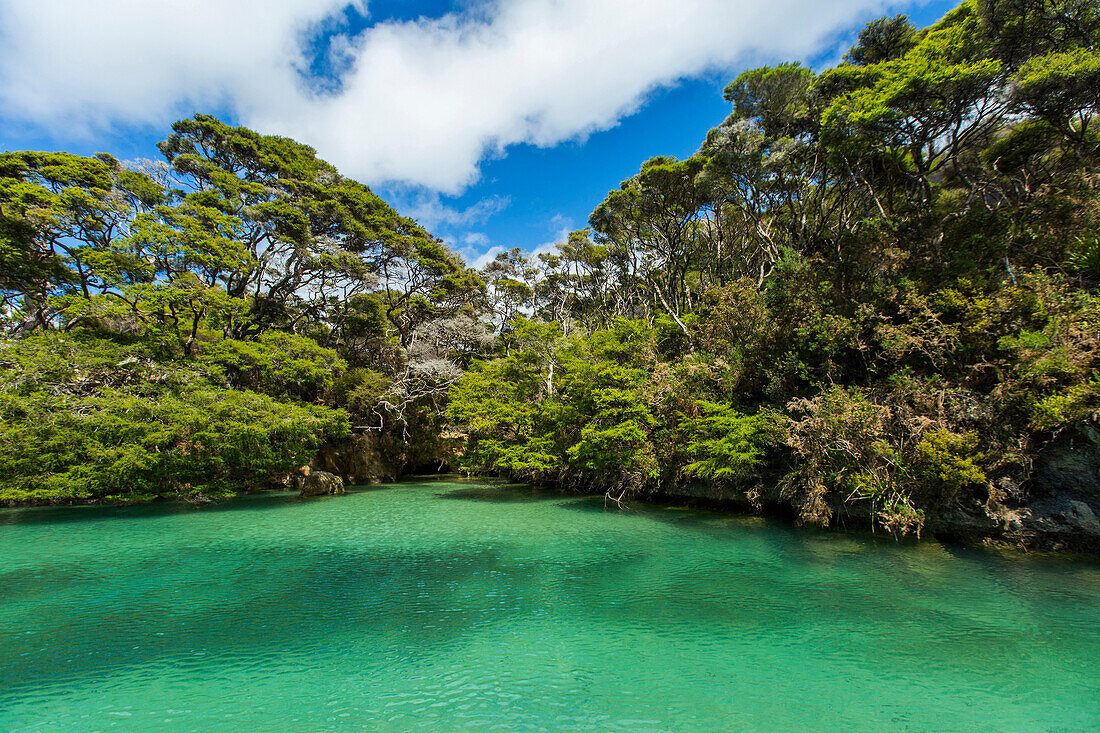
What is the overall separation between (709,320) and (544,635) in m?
14.7

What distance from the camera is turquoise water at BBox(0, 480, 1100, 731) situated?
4.26 metres

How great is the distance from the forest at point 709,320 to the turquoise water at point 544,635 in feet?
9.33

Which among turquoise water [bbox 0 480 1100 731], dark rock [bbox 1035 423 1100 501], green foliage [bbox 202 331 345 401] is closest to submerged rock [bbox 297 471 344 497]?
green foliage [bbox 202 331 345 401]

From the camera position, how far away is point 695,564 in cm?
920

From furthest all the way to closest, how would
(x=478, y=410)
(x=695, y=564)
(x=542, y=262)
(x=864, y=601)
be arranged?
(x=542, y=262) → (x=478, y=410) → (x=695, y=564) → (x=864, y=601)

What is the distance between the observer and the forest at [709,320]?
10586 millimetres

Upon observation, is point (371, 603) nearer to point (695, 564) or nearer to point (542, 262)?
point (695, 564)

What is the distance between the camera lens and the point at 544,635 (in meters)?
6.04

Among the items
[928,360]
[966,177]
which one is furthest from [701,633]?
[966,177]

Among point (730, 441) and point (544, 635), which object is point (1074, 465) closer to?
point (730, 441)

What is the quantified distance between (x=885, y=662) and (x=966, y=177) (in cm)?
1608

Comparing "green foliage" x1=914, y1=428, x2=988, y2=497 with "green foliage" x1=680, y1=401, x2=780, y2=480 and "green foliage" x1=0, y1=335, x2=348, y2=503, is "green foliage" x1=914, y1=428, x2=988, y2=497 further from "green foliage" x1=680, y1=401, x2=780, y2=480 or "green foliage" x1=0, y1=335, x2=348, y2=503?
"green foliage" x1=0, y1=335, x2=348, y2=503

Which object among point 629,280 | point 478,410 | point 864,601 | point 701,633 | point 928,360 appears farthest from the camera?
point 629,280

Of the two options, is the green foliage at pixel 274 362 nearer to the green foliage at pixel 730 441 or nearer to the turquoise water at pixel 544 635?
the turquoise water at pixel 544 635
